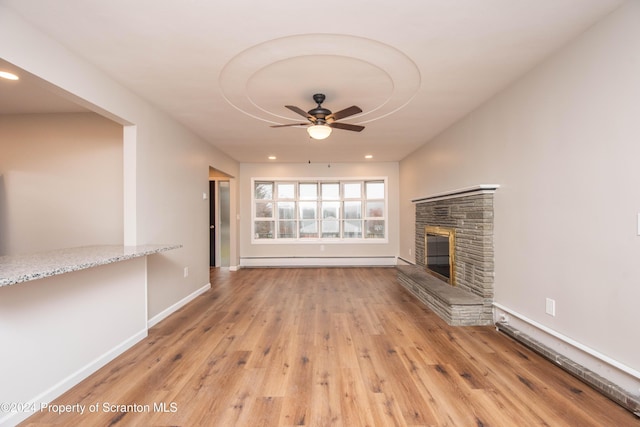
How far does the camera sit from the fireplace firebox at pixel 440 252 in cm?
397

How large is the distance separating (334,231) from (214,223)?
2.96 m

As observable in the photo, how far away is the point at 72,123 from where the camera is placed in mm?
3271

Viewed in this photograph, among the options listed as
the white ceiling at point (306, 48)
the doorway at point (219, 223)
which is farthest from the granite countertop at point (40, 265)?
the doorway at point (219, 223)

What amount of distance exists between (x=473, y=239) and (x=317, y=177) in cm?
422

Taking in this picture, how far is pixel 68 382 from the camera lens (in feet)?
6.61

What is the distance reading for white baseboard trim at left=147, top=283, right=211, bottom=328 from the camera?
126 inches

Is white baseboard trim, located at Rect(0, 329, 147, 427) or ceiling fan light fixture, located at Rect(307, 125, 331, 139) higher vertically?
ceiling fan light fixture, located at Rect(307, 125, 331, 139)

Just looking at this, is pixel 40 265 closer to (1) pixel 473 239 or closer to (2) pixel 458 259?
(1) pixel 473 239

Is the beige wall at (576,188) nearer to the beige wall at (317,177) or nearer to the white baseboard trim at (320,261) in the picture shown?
the beige wall at (317,177)

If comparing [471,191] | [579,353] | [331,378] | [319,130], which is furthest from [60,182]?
[579,353]

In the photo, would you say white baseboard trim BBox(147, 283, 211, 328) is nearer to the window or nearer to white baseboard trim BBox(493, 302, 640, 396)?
the window

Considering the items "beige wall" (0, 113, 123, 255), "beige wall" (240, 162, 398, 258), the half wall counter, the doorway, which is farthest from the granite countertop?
the doorway

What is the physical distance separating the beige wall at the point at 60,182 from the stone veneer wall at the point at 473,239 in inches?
158

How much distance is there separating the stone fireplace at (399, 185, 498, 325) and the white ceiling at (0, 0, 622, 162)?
3.93 feet
